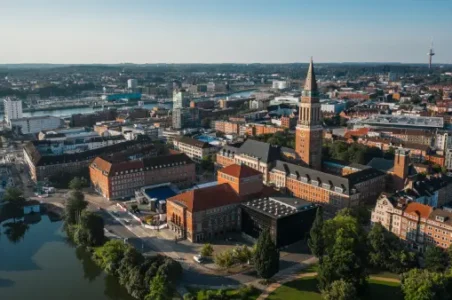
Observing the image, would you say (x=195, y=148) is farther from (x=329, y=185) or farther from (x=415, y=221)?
(x=415, y=221)

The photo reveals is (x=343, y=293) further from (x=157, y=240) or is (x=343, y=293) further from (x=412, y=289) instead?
(x=157, y=240)

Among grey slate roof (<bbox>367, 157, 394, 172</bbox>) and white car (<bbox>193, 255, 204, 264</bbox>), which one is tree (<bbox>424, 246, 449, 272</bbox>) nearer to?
white car (<bbox>193, 255, 204, 264</bbox>)

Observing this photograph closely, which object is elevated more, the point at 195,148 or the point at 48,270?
the point at 195,148

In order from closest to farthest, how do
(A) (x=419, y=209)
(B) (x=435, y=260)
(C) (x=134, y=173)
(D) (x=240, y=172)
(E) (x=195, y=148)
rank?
(B) (x=435, y=260), (A) (x=419, y=209), (D) (x=240, y=172), (C) (x=134, y=173), (E) (x=195, y=148)

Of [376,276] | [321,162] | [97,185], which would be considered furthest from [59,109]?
[376,276]

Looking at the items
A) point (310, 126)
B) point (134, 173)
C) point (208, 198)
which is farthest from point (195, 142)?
point (208, 198)
